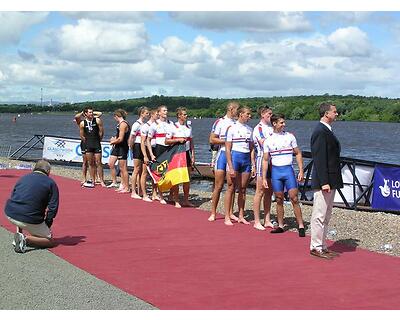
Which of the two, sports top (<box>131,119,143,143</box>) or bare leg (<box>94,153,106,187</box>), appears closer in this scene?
sports top (<box>131,119,143,143</box>)

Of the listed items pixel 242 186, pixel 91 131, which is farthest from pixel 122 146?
pixel 242 186

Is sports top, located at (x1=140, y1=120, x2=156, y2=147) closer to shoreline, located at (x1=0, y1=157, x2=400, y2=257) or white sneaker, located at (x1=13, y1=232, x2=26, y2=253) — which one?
shoreline, located at (x1=0, y1=157, x2=400, y2=257)

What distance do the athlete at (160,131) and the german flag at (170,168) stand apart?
16cm

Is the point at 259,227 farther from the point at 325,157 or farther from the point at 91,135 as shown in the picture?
the point at 91,135

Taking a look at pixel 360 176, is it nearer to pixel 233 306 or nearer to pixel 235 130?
pixel 235 130

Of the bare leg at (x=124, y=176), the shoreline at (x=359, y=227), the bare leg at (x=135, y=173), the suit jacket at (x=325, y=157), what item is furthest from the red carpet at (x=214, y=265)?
the bare leg at (x=124, y=176)

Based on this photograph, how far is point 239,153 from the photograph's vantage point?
32.4 feet

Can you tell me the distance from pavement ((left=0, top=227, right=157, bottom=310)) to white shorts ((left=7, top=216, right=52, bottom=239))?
52cm

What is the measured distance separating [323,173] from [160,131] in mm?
5532

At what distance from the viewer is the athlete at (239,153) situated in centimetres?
980

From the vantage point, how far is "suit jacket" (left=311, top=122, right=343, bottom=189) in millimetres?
7645

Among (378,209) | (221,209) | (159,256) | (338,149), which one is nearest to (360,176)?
(378,209)

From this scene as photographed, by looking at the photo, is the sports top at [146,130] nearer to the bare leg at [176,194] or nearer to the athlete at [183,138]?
the athlete at [183,138]

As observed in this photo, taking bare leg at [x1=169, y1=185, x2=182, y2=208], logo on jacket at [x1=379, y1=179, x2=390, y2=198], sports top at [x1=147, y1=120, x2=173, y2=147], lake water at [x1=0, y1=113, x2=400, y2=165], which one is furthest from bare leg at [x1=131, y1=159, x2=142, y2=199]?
lake water at [x1=0, y1=113, x2=400, y2=165]
